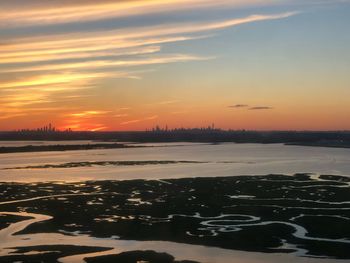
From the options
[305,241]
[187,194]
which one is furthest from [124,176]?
[305,241]

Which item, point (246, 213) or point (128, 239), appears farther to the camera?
point (246, 213)

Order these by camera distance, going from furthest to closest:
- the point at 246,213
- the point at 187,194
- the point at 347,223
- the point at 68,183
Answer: the point at 68,183
the point at 187,194
the point at 246,213
the point at 347,223

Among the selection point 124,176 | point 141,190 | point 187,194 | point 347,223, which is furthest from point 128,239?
point 124,176

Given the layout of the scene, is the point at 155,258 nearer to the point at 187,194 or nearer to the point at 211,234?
the point at 211,234

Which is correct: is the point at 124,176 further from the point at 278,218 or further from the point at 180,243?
the point at 180,243

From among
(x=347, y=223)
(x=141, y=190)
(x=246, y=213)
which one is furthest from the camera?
(x=141, y=190)

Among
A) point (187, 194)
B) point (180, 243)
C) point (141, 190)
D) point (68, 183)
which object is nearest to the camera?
point (180, 243)
